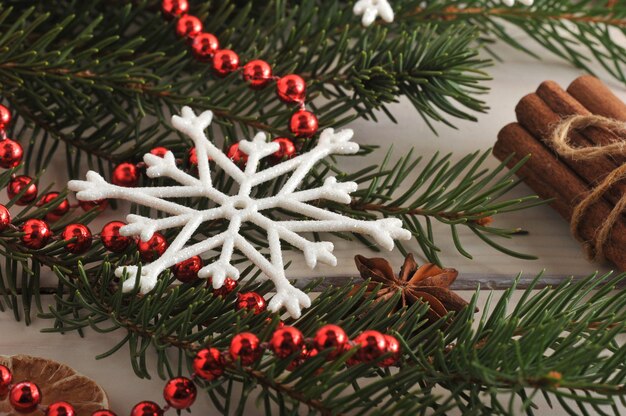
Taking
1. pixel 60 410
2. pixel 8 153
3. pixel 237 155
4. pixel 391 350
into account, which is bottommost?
pixel 391 350

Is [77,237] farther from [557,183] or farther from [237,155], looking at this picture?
[557,183]

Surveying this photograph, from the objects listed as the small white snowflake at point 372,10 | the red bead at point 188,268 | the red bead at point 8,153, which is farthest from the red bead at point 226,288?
the small white snowflake at point 372,10

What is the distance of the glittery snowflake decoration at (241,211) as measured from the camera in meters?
0.66

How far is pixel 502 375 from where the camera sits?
53 centimetres

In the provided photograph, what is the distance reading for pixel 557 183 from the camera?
82 centimetres

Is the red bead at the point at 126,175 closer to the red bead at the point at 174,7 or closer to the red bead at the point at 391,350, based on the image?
the red bead at the point at 174,7

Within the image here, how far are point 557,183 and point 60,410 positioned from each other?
20.0 inches

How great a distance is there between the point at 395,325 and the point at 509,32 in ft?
2.13

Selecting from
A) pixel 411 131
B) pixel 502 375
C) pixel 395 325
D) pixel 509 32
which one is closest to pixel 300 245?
pixel 395 325

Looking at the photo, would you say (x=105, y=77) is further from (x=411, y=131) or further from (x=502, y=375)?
(x=502, y=375)

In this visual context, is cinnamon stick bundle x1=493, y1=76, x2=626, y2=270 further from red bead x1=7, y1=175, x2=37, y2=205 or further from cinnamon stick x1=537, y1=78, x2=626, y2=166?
red bead x1=7, y1=175, x2=37, y2=205

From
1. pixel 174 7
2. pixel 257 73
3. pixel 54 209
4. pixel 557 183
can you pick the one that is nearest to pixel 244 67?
pixel 257 73

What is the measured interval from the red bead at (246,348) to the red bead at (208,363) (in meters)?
0.02

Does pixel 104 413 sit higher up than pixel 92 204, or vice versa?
pixel 92 204
